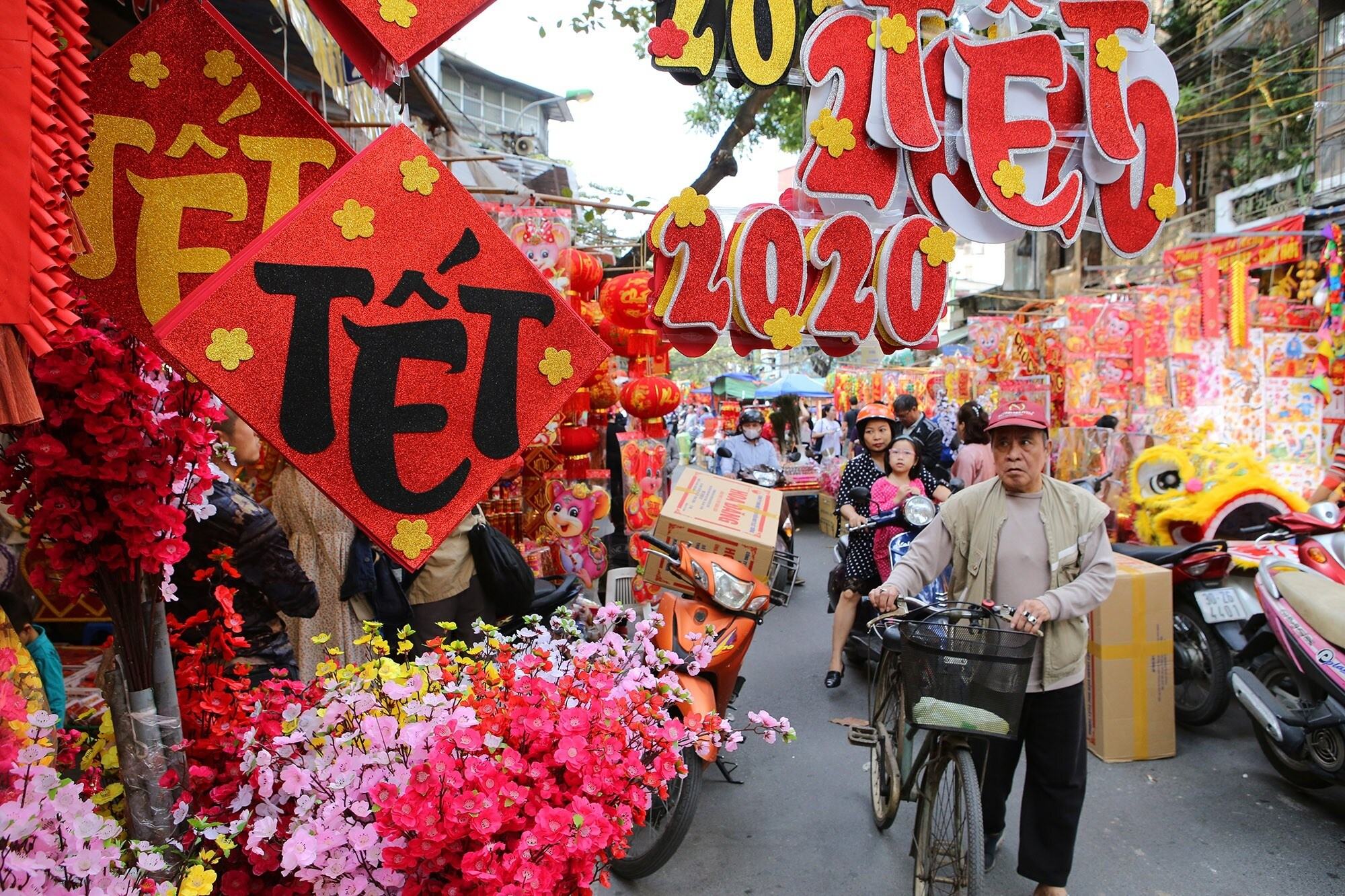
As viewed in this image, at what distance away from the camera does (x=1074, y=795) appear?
283cm

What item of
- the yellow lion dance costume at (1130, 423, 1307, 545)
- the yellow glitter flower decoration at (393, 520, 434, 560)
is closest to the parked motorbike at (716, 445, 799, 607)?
the yellow lion dance costume at (1130, 423, 1307, 545)

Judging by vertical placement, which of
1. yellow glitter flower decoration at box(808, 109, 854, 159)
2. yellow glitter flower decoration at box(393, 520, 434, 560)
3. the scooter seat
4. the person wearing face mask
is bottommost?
the scooter seat

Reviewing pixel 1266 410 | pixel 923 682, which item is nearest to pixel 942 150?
pixel 923 682

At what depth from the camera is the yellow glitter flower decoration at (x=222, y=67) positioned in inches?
66.1

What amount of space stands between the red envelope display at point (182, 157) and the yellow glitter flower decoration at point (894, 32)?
2253mm

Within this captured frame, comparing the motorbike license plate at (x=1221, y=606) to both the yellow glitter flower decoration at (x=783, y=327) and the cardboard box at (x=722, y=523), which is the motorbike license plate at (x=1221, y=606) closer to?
the cardboard box at (x=722, y=523)

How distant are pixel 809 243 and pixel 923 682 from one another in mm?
1716

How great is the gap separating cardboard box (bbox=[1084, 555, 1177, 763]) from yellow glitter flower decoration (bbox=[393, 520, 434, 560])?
3710 mm

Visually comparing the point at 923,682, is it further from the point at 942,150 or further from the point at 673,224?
the point at 942,150

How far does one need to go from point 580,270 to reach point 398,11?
4.95 meters

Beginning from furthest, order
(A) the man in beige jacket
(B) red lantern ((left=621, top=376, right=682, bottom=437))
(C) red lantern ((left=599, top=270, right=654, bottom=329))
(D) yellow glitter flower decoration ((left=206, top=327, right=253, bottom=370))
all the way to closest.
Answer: (B) red lantern ((left=621, top=376, right=682, bottom=437)), (C) red lantern ((left=599, top=270, right=654, bottom=329)), (A) the man in beige jacket, (D) yellow glitter flower decoration ((left=206, top=327, right=253, bottom=370))

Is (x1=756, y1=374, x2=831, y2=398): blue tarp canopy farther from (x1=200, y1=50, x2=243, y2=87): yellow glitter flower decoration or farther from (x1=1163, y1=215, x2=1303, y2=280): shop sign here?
(x1=200, y1=50, x2=243, y2=87): yellow glitter flower decoration

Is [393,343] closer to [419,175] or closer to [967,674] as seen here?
[419,175]

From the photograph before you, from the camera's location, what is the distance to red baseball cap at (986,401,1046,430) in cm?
278
